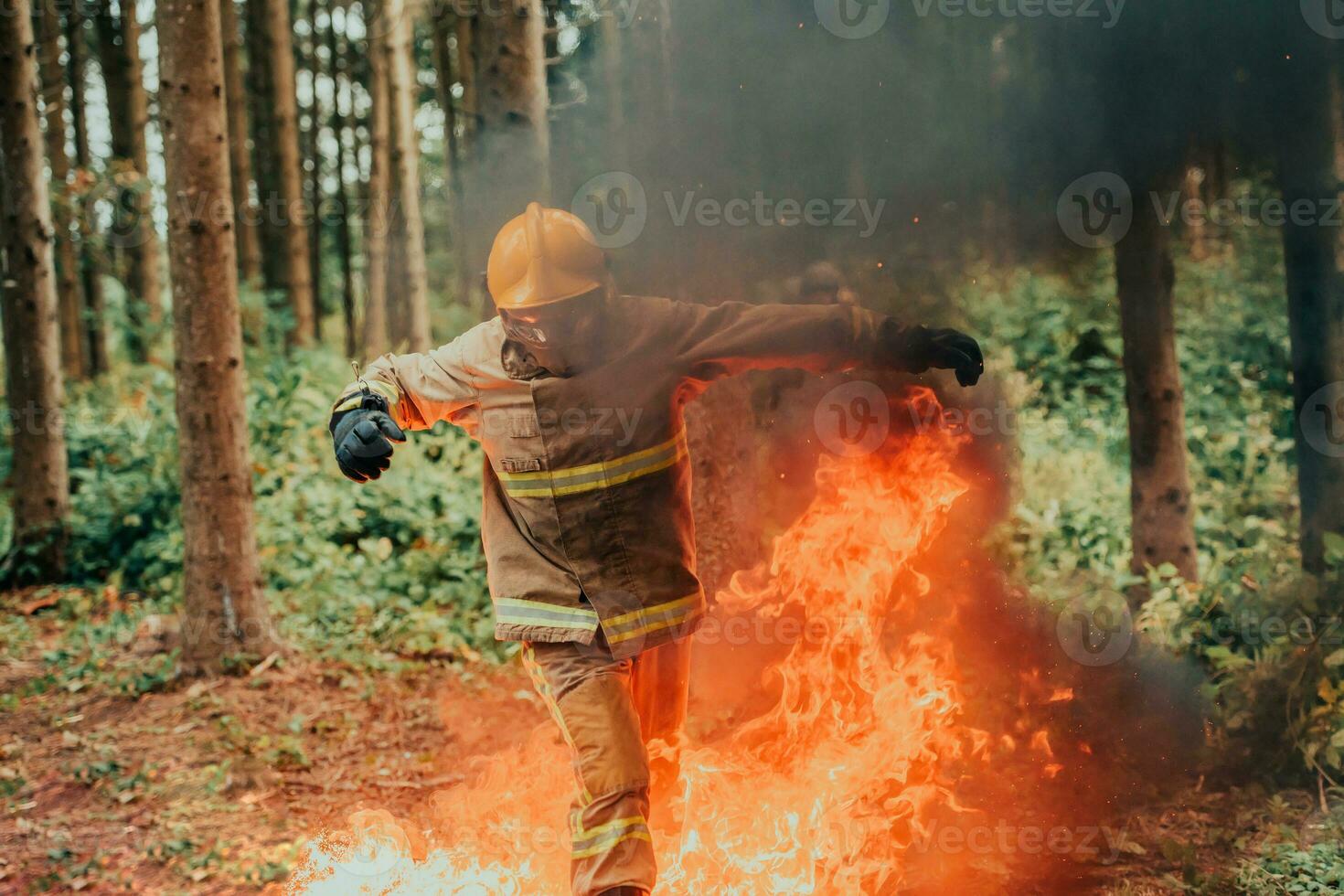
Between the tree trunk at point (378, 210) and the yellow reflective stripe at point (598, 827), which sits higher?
the tree trunk at point (378, 210)

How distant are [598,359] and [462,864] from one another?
2.07 meters

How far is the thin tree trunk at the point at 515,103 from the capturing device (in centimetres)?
606

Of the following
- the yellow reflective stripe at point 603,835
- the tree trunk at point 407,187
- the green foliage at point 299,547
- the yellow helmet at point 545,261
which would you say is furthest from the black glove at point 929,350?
the tree trunk at point 407,187

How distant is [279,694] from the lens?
5.71m

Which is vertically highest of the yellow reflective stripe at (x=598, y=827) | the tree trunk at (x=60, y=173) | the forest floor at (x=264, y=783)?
the tree trunk at (x=60, y=173)

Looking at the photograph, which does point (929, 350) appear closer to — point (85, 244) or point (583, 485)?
point (583, 485)

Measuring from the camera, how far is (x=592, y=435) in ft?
10.5

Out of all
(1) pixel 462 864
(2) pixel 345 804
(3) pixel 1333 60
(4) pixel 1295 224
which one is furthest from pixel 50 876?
(3) pixel 1333 60

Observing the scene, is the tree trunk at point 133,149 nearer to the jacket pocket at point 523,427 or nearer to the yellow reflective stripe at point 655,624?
the jacket pocket at point 523,427

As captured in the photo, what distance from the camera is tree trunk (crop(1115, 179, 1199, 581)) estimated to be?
6113mm
